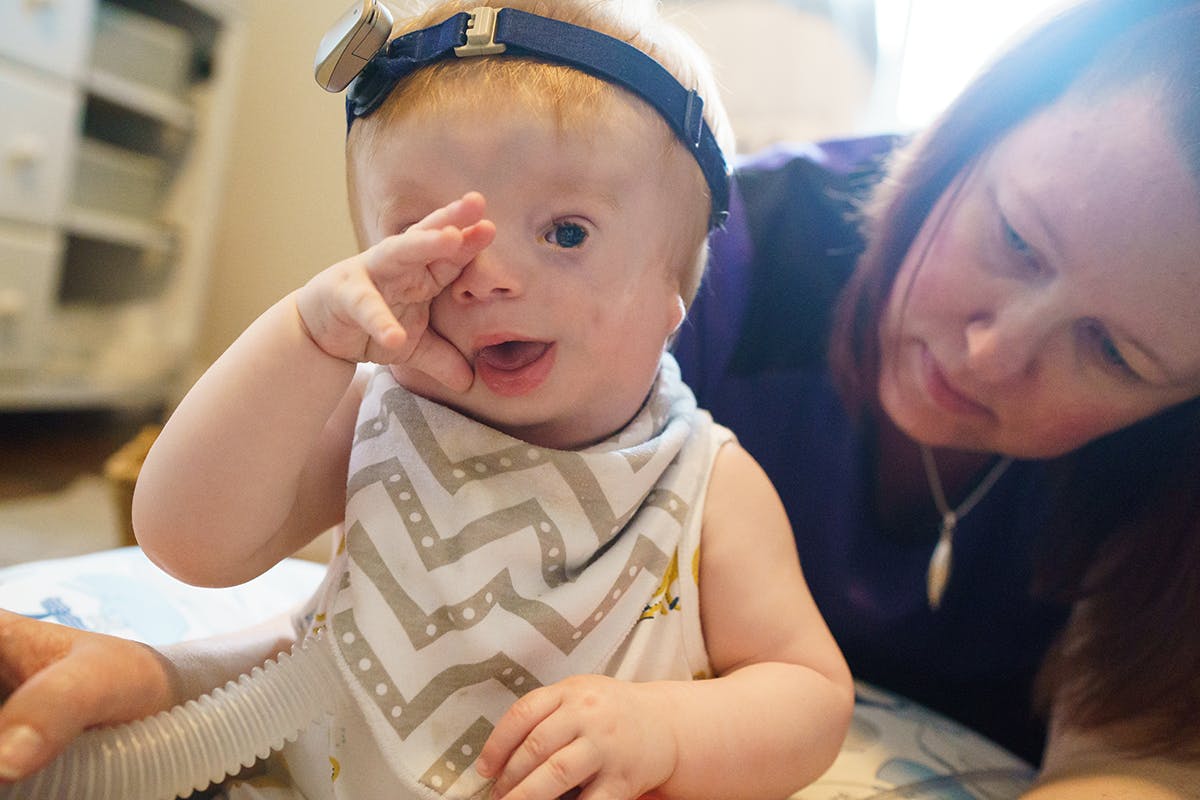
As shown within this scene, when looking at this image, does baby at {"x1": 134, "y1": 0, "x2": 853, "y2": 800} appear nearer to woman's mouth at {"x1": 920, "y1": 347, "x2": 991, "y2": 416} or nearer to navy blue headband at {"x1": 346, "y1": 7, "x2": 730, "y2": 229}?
navy blue headband at {"x1": 346, "y1": 7, "x2": 730, "y2": 229}

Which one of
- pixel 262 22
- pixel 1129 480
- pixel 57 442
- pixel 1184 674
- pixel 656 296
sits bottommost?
pixel 57 442

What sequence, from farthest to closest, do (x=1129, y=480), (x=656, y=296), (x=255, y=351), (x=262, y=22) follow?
1. (x=262, y=22)
2. (x=1129, y=480)
3. (x=656, y=296)
4. (x=255, y=351)

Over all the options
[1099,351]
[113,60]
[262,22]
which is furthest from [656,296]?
[262,22]

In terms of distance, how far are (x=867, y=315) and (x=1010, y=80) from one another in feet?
0.78

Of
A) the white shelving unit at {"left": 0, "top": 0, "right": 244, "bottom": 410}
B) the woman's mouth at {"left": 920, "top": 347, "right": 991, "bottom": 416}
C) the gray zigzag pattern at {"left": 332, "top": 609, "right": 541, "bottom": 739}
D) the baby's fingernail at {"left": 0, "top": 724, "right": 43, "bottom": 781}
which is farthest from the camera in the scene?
the white shelving unit at {"left": 0, "top": 0, "right": 244, "bottom": 410}

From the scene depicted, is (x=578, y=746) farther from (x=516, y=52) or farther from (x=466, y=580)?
(x=516, y=52)

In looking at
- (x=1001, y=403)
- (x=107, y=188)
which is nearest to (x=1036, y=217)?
(x=1001, y=403)

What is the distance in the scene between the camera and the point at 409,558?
532 mm

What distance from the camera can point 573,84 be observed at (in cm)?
52

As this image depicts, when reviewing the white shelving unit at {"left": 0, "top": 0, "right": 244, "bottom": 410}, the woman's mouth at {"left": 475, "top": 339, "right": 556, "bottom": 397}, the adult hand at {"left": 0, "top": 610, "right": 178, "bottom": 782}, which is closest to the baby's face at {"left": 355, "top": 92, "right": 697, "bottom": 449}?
the woman's mouth at {"left": 475, "top": 339, "right": 556, "bottom": 397}

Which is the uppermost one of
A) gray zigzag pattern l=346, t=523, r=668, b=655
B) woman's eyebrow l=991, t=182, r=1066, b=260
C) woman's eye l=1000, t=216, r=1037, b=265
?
woman's eyebrow l=991, t=182, r=1066, b=260

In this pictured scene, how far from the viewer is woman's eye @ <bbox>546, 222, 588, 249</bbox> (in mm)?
528

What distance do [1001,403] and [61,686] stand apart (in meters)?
0.65

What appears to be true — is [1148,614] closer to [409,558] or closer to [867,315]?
[867,315]
